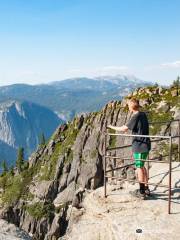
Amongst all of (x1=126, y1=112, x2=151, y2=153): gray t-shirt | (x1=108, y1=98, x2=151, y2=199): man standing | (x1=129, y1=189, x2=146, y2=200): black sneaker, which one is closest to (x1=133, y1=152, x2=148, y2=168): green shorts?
(x1=108, y1=98, x2=151, y2=199): man standing

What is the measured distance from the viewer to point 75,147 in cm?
7812

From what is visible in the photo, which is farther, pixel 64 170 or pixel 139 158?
pixel 64 170

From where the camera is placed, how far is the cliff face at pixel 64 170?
6594 cm

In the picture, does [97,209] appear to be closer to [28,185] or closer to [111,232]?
[111,232]

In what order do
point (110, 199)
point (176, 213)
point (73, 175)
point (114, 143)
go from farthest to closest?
point (73, 175)
point (114, 143)
point (110, 199)
point (176, 213)

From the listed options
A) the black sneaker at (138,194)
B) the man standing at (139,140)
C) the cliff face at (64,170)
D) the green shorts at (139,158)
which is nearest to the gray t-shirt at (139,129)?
the man standing at (139,140)

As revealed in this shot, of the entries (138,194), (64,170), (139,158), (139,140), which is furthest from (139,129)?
(64,170)

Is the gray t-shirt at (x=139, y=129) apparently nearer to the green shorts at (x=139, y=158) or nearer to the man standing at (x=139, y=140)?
the man standing at (x=139, y=140)

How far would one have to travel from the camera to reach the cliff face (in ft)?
216

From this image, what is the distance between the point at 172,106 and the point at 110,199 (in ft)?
149

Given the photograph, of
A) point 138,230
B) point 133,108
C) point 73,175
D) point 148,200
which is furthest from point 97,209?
point 73,175

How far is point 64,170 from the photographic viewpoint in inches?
3056

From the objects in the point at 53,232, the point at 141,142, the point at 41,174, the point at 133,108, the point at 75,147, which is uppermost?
the point at 133,108

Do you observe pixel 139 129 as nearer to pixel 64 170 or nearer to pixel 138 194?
pixel 138 194
